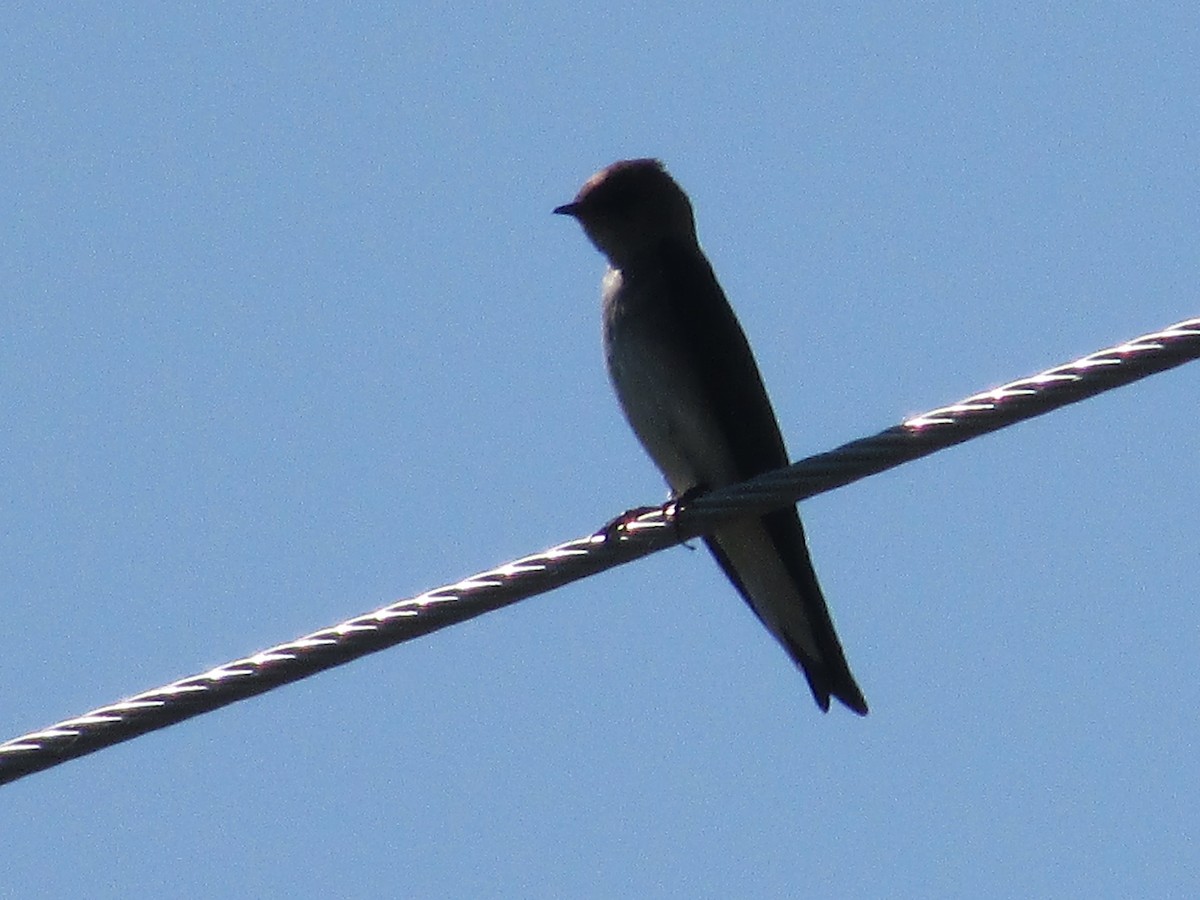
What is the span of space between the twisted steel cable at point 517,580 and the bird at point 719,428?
2.25m

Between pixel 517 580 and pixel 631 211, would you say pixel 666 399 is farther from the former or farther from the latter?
pixel 517 580

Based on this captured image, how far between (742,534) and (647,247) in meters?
1.35

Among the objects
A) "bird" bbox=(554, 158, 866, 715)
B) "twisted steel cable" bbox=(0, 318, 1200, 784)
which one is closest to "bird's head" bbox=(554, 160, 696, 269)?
"bird" bbox=(554, 158, 866, 715)

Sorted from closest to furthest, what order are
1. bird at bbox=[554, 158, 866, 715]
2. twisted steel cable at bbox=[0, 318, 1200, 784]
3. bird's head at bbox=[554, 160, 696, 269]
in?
twisted steel cable at bbox=[0, 318, 1200, 784], bird at bbox=[554, 158, 866, 715], bird's head at bbox=[554, 160, 696, 269]

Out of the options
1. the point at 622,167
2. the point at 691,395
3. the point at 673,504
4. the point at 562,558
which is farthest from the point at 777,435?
the point at 562,558

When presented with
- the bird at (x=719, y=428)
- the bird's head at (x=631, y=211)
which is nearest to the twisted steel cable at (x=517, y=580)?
the bird at (x=719, y=428)

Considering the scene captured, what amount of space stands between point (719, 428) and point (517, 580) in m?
2.50

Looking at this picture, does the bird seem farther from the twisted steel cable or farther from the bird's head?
the twisted steel cable

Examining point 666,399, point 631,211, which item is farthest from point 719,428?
point 631,211

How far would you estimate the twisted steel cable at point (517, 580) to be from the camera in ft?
16.9

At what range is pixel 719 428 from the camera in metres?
7.96

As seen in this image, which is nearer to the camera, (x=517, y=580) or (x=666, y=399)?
(x=517, y=580)

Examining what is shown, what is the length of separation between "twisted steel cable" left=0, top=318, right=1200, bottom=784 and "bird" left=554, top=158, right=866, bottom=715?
88.6 inches

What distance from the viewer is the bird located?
785cm
